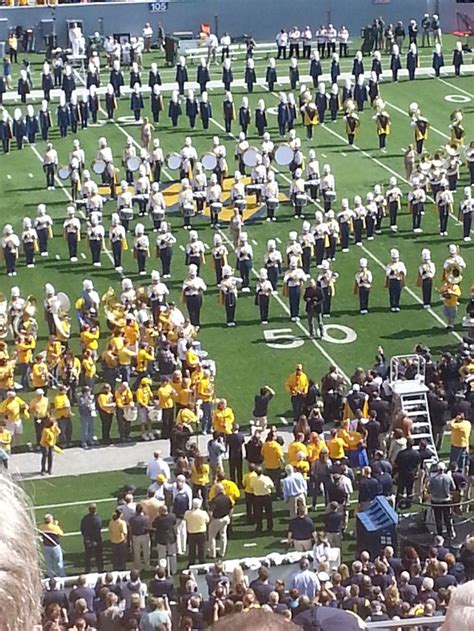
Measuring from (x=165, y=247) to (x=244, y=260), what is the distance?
4.02 ft

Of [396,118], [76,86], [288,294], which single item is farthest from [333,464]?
[76,86]

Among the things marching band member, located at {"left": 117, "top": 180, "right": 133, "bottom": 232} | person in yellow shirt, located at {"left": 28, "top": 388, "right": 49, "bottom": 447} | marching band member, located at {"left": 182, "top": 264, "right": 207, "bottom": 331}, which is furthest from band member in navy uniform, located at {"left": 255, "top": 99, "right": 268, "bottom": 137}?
person in yellow shirt, located at {"left": 28, "top": 388, "right": 49, "bottom": 447}

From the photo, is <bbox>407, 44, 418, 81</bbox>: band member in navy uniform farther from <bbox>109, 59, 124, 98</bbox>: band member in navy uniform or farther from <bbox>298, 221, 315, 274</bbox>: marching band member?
<bbox>298, 221, 315, 274</bbox>: marching band member

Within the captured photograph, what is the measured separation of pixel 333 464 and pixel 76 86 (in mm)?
Answer: 20379

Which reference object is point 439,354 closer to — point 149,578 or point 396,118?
point 149,578

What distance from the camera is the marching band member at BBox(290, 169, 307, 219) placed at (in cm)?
2328

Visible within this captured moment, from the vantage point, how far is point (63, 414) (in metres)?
15.3

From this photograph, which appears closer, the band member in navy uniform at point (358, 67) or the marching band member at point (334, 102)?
the marching band member at point (334, 102)

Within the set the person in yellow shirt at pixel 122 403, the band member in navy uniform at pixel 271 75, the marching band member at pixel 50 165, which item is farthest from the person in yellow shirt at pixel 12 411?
the band member in navy uniform at pixel 271 75

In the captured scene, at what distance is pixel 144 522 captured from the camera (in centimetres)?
1238

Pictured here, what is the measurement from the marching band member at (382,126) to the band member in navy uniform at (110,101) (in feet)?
19.7

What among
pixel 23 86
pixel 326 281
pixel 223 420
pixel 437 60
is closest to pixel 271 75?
pixel 437 60

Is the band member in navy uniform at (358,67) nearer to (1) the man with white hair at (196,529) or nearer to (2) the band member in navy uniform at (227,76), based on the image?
(2) the band member in navy uniform at (227,76)

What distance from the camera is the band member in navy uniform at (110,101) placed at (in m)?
30.2
